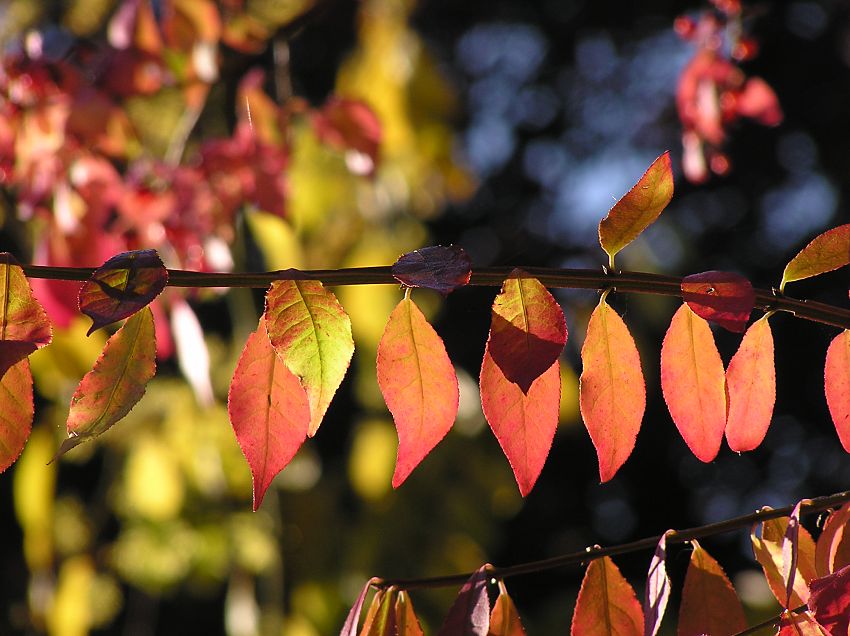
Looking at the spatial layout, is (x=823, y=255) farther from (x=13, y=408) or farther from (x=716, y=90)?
(x=716, y=90)

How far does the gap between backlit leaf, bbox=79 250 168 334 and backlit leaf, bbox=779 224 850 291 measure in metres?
0.34

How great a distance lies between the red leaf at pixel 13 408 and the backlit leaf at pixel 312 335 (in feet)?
0.39

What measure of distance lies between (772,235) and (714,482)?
1211mm

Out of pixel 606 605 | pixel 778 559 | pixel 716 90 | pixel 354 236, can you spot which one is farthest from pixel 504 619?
pixel 354 236

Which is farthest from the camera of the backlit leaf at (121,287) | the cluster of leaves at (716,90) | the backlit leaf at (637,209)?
the cluster of leaves at (716,90)

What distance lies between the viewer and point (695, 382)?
561 millimetres

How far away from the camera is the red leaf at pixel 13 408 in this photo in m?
0.47

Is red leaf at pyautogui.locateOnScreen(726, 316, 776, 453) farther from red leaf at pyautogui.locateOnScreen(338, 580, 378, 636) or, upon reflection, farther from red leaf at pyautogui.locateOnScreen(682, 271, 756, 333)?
red leaf at pyautogui.locateOnScreen(338, 580, 378, 636)

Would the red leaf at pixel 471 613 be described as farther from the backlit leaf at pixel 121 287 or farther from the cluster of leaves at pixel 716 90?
the cluster of leaves at pixel 716 90

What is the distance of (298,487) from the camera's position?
3148 mm

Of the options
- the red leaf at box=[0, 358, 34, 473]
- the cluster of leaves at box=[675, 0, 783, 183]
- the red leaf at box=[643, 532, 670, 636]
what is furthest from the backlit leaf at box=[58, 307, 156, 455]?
the cluster of leaves at box=[675, 0, 783, 183]

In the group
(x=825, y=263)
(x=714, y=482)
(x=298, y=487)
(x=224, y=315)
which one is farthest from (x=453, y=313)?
(x=825, y=263)

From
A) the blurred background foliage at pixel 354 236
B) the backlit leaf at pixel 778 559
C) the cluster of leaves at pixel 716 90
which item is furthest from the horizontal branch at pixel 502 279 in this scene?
the cluster of leaves at pixel 716 90

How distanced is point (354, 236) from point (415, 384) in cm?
258
